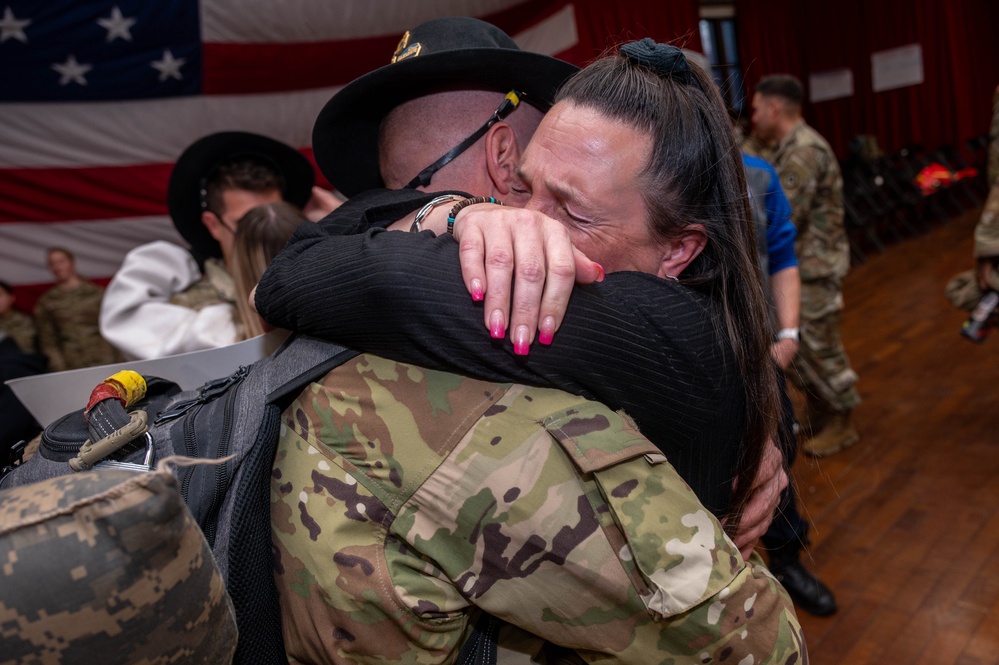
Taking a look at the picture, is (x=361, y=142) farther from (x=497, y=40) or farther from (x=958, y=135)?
(x=958, y=135)

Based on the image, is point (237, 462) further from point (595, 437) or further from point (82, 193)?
point (82, 193)

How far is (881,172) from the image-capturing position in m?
8.49

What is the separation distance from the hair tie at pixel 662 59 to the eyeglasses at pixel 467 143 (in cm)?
25

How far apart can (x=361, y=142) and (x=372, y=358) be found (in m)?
0.68

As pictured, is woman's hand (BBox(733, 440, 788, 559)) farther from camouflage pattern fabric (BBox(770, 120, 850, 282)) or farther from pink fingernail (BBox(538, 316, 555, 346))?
camouflage pattern fabric (BBox(770, 120, 850, 282))

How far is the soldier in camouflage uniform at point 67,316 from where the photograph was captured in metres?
4.03

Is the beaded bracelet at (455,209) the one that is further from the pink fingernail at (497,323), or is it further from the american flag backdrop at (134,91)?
the american flag backdrop at (134,91)

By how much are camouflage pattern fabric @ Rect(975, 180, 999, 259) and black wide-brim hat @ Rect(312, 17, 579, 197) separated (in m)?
2.55

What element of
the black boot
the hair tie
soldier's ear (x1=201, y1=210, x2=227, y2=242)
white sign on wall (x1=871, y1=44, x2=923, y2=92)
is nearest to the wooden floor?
the black boot

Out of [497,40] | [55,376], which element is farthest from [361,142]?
[55,376]

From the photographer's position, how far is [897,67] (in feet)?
33.3

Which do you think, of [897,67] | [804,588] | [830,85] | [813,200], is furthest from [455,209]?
[897,67]

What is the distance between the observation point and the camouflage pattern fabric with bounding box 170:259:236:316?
85.1 inches

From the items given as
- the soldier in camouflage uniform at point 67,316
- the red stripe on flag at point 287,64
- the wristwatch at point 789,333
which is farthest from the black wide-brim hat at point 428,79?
the soldier in camouflage uniform at point 67,316
